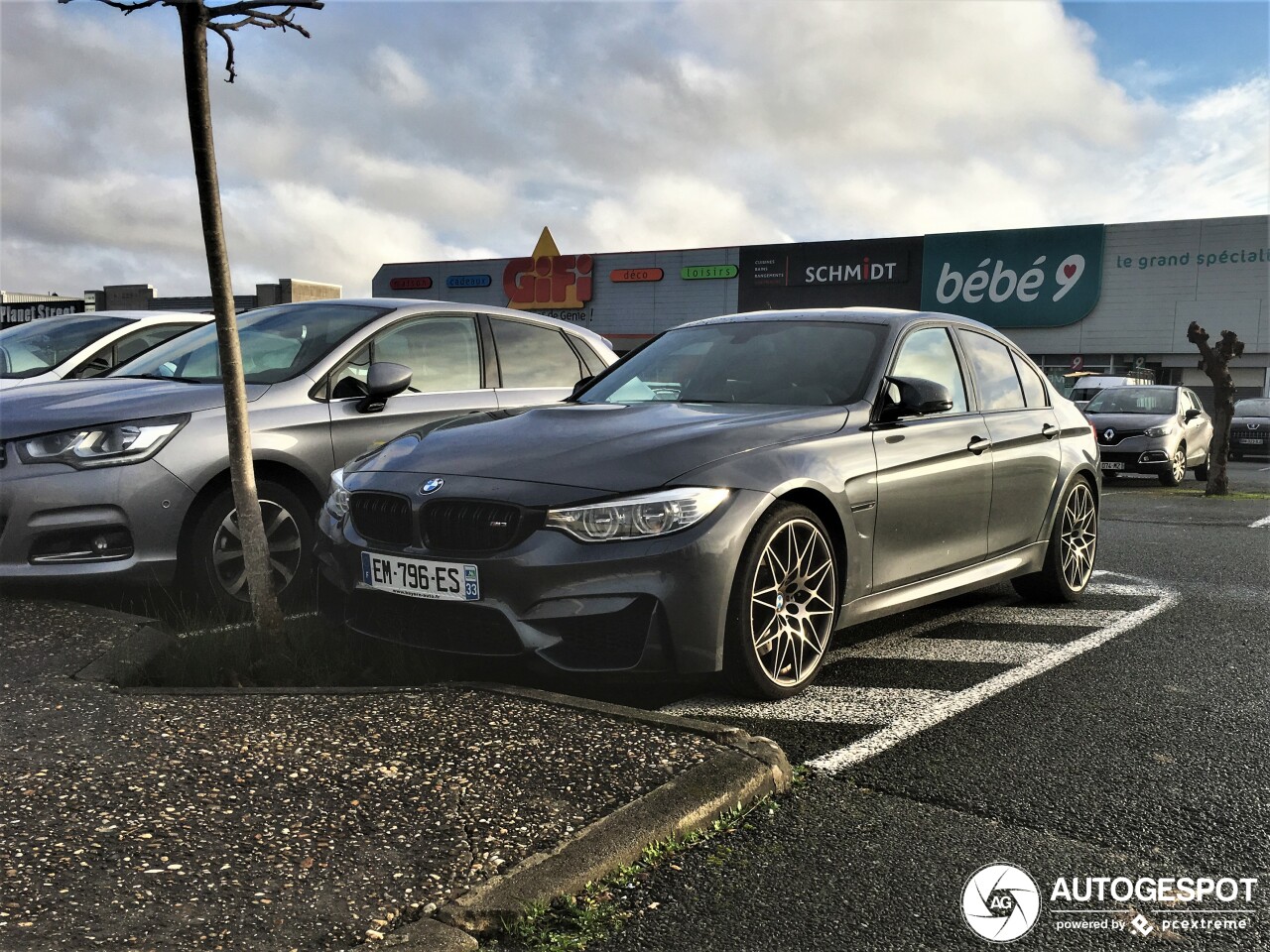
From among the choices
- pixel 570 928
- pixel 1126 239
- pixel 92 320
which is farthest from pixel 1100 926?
pixel 1126 239

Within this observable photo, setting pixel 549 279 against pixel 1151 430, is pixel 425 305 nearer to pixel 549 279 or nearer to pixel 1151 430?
pixel 1151 430

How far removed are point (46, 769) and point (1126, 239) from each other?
131 feet

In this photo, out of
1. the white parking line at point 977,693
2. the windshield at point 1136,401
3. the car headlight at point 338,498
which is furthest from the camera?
the windshield at point 1136,401

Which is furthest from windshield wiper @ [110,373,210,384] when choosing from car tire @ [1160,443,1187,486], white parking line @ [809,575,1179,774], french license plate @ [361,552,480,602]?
car tire @ [1160,443,1187,486]

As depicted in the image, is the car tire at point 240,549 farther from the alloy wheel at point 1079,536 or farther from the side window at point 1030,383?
the alloy wheel at point 1079,536

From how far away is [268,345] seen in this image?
20.5 feet

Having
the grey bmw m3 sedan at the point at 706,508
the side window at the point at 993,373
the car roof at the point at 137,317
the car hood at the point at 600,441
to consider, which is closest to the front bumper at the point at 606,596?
the grey bmw m3 sedan at the point at 706,508

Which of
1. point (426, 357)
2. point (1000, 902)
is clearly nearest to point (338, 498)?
point (426, 357)

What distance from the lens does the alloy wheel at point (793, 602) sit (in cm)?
422

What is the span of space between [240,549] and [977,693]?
3389mm

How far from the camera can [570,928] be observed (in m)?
2.54

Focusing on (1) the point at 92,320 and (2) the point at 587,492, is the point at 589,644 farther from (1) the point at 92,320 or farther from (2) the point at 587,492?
(1) the point at 92,320

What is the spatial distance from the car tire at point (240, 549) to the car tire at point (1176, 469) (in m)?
14.7

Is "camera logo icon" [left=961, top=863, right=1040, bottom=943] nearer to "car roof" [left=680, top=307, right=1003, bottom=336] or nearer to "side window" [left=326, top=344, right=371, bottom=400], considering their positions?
"car roof" [left=680, top=307, right=1003, bottom=336]
